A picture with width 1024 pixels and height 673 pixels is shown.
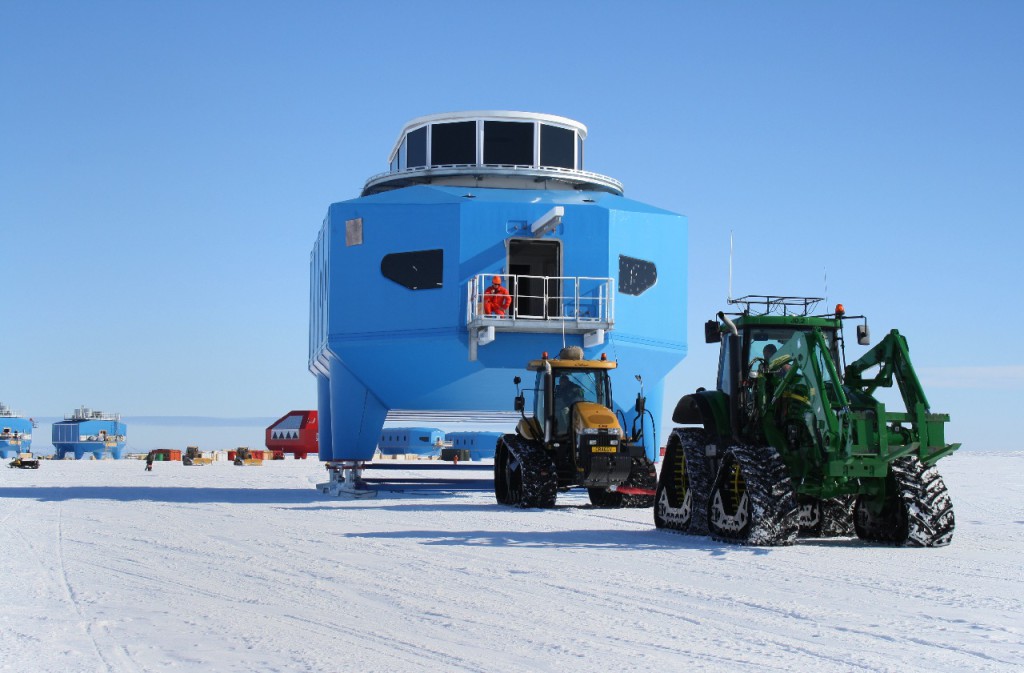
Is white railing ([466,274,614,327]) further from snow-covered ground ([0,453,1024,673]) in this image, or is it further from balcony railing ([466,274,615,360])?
snow-covered ground ([0,453,1024,673])

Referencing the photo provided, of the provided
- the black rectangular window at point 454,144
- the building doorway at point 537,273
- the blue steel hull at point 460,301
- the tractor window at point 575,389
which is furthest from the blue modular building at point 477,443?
the tractor window at point 575,389

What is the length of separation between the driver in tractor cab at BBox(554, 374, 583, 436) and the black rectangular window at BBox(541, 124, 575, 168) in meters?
8.72

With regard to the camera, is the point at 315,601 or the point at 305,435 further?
the point at 305,435

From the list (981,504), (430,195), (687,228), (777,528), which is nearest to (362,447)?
(430,195)

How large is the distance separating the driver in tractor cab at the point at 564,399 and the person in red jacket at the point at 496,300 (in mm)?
3628

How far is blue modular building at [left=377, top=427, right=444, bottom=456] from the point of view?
5944 centimetres

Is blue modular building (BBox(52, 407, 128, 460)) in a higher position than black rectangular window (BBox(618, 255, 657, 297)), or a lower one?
lower

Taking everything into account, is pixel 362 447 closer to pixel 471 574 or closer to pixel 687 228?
pixel 687 228

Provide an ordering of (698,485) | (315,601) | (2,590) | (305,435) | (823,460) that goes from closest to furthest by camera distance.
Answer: (315,601) → (2,590) → (823,460) → (698,485) → (305,435)

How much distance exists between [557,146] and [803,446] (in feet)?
52.1

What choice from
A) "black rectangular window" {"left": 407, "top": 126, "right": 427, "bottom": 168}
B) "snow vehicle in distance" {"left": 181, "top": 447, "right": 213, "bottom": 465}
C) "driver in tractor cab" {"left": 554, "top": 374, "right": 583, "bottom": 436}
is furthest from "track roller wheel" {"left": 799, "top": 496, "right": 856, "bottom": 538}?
"snow vehicle in distance" {"left": 181, "top": 447, "right": 213, "bottom": 465}

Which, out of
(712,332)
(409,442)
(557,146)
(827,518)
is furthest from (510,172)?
(409,442)

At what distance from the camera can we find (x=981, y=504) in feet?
74.1

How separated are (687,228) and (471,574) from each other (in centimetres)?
1632
